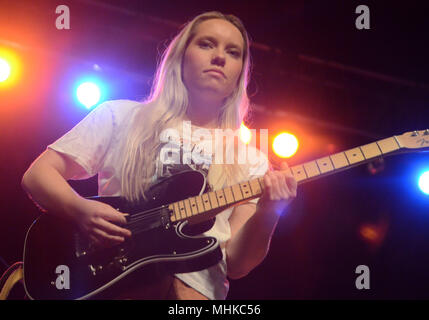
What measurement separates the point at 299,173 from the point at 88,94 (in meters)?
2.28

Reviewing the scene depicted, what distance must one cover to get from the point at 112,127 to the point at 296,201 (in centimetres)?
261

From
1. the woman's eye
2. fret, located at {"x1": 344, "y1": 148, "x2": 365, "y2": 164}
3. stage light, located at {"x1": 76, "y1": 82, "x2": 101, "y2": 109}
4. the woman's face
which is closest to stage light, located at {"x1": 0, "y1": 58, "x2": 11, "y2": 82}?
stage light, located at {"x1": 76, "y1": 82, "x2": 101, "y2": 109}

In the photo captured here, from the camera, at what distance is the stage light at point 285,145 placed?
389cm

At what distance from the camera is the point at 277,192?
184 cm

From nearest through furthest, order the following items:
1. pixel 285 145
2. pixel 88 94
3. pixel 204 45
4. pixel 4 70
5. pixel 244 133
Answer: pixel 204 45, pixel 244 133, pixel 4 70, pixel 88 94, pixel 285 145

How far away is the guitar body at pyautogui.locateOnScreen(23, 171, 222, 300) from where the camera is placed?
65.8 inches

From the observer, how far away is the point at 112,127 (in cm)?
211

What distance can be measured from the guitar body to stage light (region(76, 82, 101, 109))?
1.85 m

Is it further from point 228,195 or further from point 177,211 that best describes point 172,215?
point 228,195

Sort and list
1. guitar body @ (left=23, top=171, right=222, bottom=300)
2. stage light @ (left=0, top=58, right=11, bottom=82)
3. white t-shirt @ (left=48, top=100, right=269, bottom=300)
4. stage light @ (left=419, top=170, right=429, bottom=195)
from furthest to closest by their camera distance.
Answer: stage light @ (left=419, top=170, right=429, bottom=195) → stage light @ (left=0, top=58, right=11, bottom=82) → white t-shirt @ (left=48, top=100, right=269, bottom=300) → guitar body @ (left=23, top=171, right=222, bottom=300)

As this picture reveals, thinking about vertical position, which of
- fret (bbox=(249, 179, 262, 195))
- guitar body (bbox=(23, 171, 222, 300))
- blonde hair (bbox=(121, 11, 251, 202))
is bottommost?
guitar body (bbox=(23, 171, 222, 300))

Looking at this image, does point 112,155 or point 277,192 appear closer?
point 277,192

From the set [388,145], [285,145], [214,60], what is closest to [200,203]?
[214,60]

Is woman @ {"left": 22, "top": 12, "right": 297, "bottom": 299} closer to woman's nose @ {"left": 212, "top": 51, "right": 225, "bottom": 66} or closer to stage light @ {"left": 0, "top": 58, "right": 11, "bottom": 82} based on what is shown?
woman's nose @ {"left": 212, "top": 51, "right": 225, "bottom": 66}
